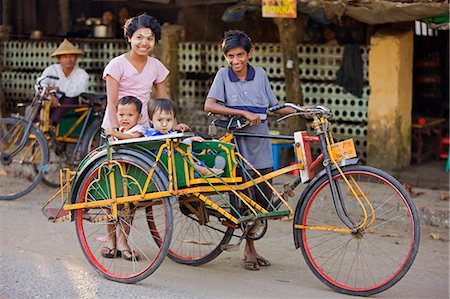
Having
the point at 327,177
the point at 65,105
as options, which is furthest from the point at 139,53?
the point at 65,105

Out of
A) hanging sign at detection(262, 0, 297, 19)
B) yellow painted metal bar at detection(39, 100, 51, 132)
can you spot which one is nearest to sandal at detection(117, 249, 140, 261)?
yellow painted metal bar at detection(39, 100, 51, 132)

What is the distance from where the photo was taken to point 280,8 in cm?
775

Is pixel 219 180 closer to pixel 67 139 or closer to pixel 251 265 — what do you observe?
pixel 251 265

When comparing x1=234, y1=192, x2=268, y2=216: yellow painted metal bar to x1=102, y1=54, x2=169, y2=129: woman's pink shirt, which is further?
x1=102, y1=54, x2=169, y2=129: woman's pink shirt

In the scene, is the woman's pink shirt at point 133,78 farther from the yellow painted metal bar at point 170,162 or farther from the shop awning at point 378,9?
the shop awning at point 378,9

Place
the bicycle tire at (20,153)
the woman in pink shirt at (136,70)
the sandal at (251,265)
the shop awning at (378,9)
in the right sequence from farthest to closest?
the bicycle tire at (20,153), the shop awning at (378,9), the sandal at (251,265), the woman in pink shirt at (136,70)

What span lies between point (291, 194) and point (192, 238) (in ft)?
4.52

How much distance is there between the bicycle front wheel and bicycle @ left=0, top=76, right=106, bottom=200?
9.21ft

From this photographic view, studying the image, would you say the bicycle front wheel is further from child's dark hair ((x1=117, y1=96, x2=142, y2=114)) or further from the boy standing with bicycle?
child's dark hair ((x1=117, y1=96, x2=142, y2=114))

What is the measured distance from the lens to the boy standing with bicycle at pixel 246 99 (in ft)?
17.1

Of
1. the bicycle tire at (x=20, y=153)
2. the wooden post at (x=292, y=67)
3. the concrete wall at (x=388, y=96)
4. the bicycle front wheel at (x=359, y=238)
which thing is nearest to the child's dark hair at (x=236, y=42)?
the bicycle front wheel at (x=359, y=238)

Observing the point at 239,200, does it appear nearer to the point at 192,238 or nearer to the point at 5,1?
the point at 192,238

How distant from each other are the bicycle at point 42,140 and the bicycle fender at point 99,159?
2749 millimetres

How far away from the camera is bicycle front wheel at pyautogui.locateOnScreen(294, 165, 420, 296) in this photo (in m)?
4.71
